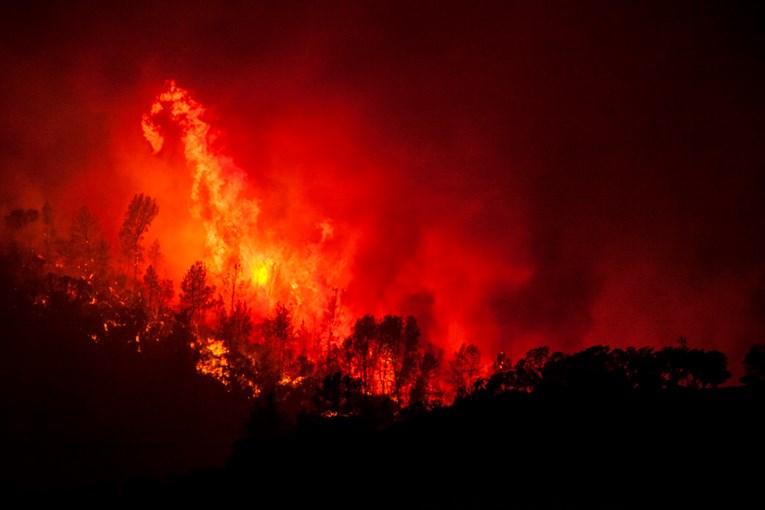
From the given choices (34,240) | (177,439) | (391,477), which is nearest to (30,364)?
(177,439)

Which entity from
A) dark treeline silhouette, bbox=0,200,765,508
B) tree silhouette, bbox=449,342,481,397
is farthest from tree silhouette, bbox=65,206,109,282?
tree silhouette, bbox=449,342,481,397

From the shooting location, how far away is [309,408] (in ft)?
275

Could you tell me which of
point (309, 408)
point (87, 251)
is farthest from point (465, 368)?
point (87, 251)

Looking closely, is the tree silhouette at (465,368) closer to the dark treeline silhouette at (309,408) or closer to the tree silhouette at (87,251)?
the dark treeline silhouette at (309,408)

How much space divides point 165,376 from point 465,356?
168 ft

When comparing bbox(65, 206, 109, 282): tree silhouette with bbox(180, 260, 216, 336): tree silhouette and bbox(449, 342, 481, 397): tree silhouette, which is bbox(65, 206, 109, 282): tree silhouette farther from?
bbox(449, 342, 481, 397): tree silhouette

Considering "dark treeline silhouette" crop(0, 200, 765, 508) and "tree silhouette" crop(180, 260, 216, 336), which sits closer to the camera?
"dark treeline silhouette" crop(0, 200, 765, 508)

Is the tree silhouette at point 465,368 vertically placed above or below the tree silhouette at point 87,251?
below

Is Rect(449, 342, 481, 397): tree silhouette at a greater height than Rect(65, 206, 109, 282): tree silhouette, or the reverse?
Rect(65, 206, 109, 282): tree silhouette

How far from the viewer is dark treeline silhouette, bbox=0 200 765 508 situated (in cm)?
2473

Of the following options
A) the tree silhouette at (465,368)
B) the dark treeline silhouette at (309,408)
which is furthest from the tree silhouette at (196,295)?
the tree silhouette at (465,368)

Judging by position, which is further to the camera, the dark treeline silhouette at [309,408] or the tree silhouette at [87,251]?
the tree silhouette at [87,251]

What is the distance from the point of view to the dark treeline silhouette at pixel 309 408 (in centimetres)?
2473

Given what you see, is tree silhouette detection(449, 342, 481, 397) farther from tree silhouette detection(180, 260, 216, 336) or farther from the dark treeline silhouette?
tree silhouette detection(180, 260, 216, 336)
